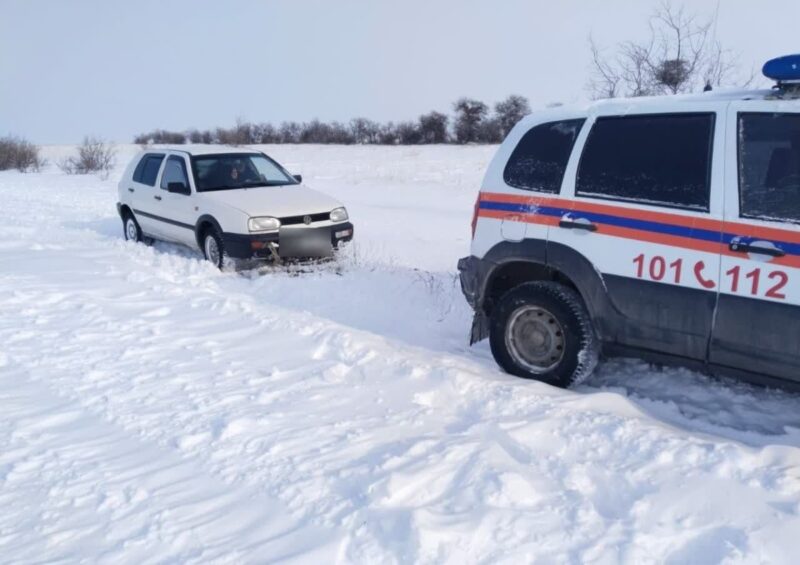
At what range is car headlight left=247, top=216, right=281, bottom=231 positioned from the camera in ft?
27.9

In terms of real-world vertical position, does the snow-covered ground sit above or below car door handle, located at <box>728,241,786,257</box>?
below

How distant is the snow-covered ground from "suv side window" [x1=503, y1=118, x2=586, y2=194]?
1412 mm

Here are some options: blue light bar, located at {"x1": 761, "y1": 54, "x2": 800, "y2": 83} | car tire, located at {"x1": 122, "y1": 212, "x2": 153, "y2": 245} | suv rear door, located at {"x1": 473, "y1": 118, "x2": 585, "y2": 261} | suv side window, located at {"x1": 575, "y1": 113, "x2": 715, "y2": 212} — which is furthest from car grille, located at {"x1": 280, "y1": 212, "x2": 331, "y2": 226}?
blue light bar, located at {"x1": 761, "y1": 54, "x2": 800, "y2": 83}

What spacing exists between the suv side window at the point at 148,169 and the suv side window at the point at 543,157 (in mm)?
7381

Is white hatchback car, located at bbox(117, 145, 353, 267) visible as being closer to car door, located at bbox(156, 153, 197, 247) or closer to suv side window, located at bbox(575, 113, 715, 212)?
car door, located at bbox(156, 153, 197, 247)

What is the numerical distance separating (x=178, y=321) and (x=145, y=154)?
600 centimetres

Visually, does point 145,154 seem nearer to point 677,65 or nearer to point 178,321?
point 178,321

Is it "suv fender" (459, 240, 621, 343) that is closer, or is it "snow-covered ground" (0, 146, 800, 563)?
"snow-covered ground" (0, 146, 800, 563)

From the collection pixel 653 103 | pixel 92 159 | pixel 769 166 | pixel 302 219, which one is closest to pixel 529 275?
pixel 653 103

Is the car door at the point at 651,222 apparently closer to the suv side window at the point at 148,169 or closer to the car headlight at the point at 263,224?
the car headlight at the point at 263,224

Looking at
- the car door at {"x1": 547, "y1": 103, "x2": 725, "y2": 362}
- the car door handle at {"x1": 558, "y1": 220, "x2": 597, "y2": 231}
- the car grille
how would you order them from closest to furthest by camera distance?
1. the car door at {"x1": 547, "y1": 103, "x2": 725, "y2": 362}
2. the car door handle at {"x1": 558, "y1": 220, "x2": 597, "y2": 231}
3. the car grille

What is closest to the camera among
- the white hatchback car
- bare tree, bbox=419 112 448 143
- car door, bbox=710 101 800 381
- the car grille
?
car door, bbox=710 101 800 381

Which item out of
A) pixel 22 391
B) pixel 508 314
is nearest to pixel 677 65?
pixel 508 314

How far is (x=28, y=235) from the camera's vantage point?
11.6m
